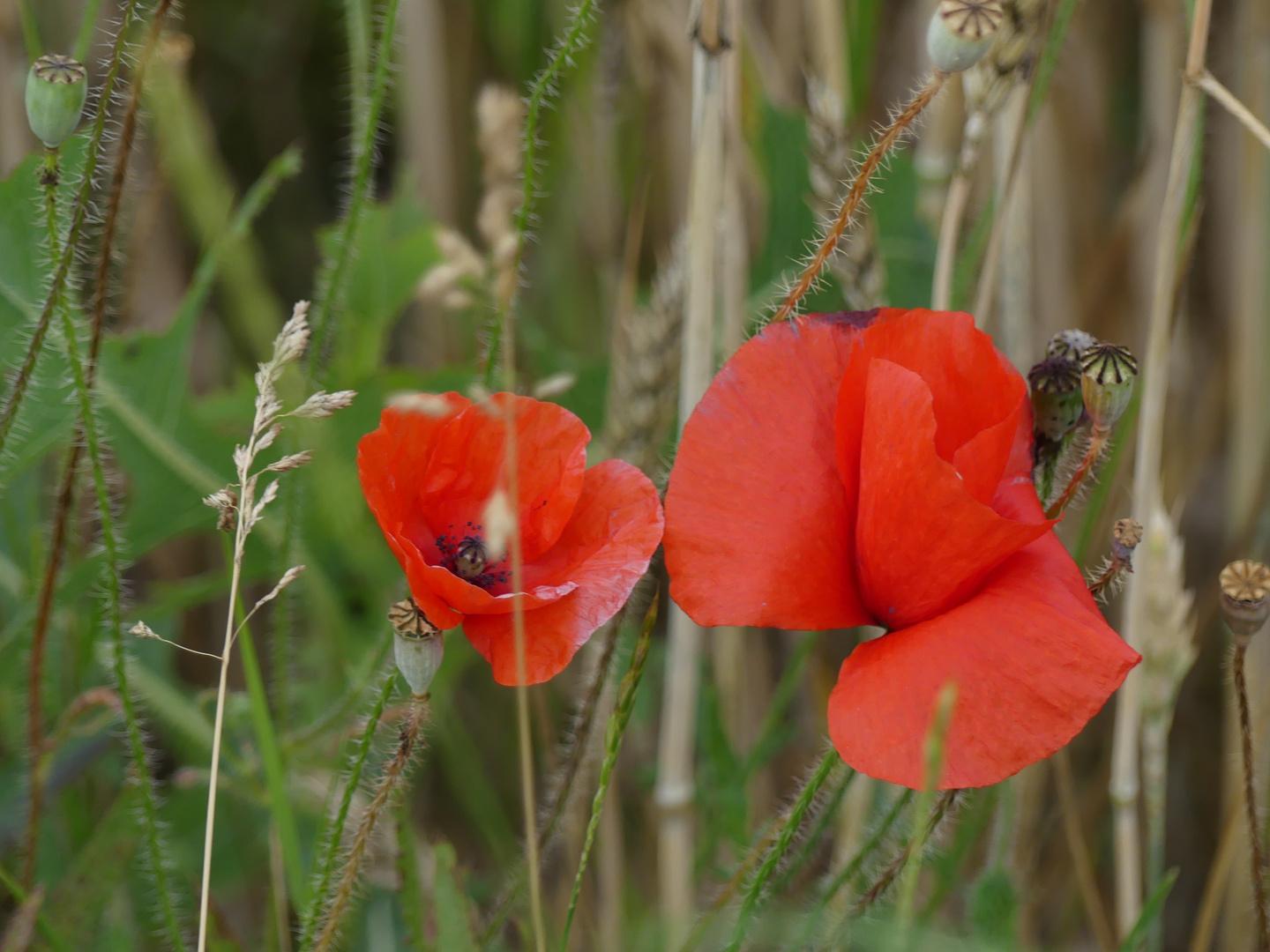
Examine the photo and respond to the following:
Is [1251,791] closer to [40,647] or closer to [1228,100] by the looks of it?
[1228,100]

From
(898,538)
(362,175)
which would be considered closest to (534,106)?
(362,175)

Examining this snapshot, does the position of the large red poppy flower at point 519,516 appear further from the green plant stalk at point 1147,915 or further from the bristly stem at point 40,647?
the green plant stalk at point 1147,915

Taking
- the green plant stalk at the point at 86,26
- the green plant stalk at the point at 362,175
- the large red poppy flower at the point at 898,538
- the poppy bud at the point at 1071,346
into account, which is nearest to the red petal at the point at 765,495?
the large red poppy flower at the point at 898,538

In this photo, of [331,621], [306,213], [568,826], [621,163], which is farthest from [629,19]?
[568,826]

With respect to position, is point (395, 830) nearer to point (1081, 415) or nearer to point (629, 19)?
point (1081, 415)

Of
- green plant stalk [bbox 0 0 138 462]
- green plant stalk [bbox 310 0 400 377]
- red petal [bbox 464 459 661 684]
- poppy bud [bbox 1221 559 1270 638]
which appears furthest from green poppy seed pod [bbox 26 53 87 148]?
poppy bud [bbox 1221 559 1270 638]

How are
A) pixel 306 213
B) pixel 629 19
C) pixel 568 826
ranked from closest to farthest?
pixel 568 826 < pixel 629 19 < pixel 306 213
